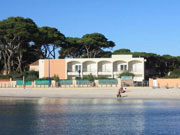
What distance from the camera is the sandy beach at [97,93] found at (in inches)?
1921

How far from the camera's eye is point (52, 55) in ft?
290

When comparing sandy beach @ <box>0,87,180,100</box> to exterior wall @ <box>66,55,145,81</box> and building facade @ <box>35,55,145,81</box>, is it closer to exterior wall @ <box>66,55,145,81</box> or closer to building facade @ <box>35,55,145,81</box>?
building facade @ <box>35,55,145,81</box>

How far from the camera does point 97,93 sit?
168ft

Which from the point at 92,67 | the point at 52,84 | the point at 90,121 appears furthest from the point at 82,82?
the point at 90,121

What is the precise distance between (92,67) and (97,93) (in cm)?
2404

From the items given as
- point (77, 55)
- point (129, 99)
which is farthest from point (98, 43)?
point (129, 99)

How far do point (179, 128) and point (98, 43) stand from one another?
6589 centimetres

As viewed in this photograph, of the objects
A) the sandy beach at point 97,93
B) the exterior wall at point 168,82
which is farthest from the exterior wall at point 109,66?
the sandy beach at point 97,93

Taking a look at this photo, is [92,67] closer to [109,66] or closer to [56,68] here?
[109,66]

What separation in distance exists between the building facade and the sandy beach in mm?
18340

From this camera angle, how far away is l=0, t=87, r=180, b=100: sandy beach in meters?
48.8

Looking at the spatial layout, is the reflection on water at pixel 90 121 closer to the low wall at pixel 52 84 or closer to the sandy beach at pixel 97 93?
the sandy beach at pixel 97 93

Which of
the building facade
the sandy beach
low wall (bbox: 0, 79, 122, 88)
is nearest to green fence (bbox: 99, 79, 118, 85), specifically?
low wall (bbox: 0, 79, 122, 88)

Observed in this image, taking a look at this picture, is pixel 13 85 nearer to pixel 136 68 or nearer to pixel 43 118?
pixel 136 68
